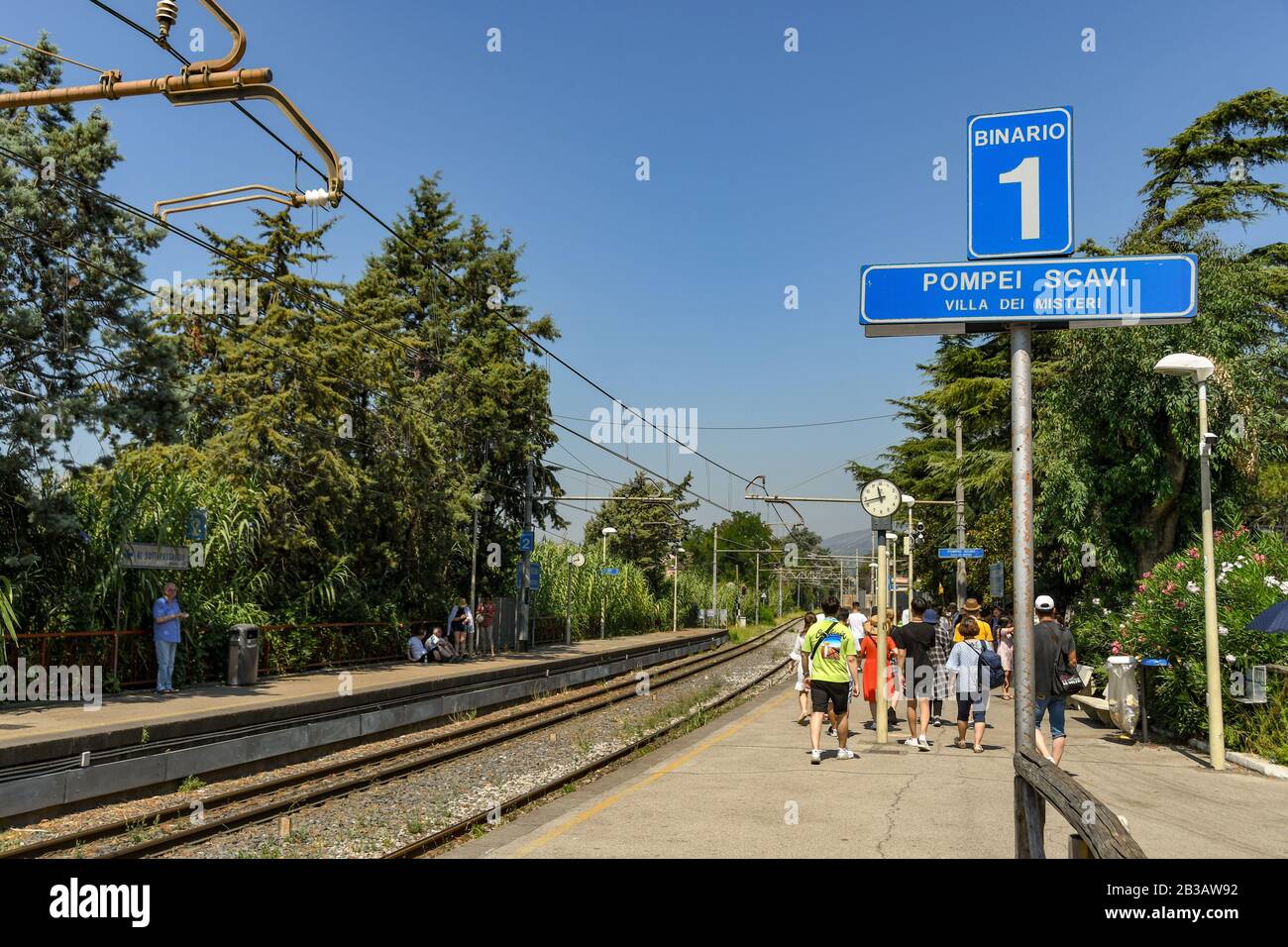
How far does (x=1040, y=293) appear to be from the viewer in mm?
4754

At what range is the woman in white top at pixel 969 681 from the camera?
1304 centimetres

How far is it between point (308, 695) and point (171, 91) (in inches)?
466

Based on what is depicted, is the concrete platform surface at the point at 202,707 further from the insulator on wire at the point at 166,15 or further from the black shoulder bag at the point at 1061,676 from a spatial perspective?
the black shoulder bag at the point at 1061,676

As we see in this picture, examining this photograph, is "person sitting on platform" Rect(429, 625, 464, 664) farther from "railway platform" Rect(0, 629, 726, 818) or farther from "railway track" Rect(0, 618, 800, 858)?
"railway track" Rect(0, 618, 800, 858)

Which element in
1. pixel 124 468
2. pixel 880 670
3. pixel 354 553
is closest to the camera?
pixel 880 670

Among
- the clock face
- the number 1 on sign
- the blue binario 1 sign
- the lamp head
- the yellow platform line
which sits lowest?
the yellow platform line

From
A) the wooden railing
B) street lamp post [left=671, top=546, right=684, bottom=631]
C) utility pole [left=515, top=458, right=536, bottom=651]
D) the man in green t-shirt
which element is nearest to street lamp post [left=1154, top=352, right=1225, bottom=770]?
the man in green t-shirt

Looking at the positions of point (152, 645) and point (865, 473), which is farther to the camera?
point (865, 473)

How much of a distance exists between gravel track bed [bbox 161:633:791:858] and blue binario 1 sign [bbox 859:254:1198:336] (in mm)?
6369

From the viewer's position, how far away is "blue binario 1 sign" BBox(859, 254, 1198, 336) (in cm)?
467

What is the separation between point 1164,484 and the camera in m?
17.9
